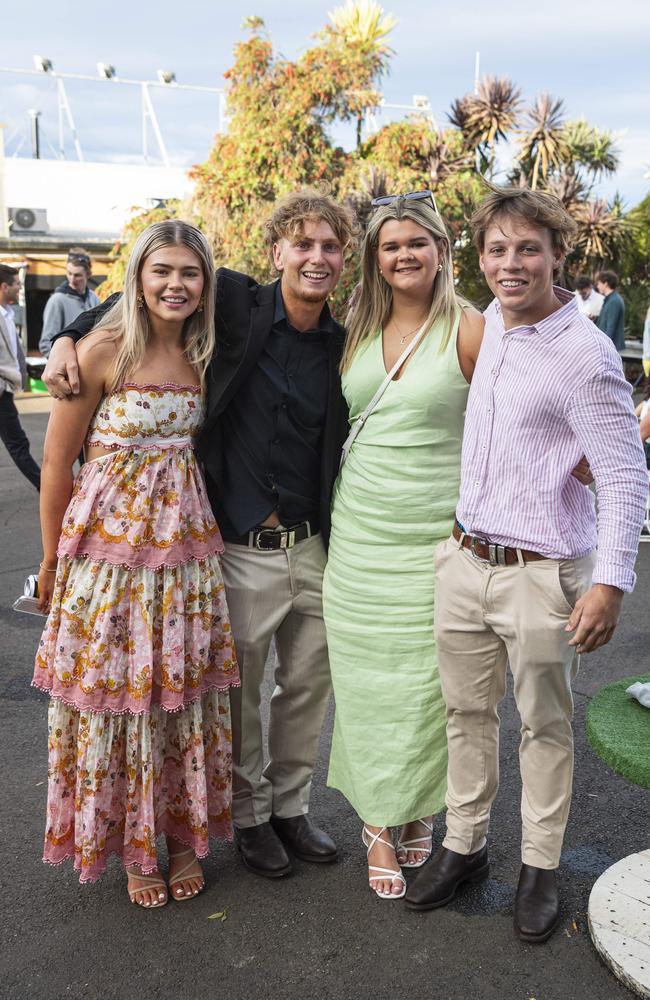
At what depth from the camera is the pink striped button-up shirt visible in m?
2.41

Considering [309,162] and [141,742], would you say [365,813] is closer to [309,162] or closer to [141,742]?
[141,742]

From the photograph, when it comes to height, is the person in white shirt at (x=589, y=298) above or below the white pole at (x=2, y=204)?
below

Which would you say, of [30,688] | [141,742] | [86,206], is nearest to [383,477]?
[141,742]

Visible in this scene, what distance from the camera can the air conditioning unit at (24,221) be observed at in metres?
21.0

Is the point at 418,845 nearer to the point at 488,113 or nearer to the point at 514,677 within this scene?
the point at 514,677

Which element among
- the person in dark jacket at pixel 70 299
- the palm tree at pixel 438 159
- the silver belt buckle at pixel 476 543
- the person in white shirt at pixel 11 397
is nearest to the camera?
the silver belt buckle at pixel 476 543

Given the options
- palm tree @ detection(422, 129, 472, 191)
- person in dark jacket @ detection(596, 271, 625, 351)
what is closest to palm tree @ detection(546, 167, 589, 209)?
palm tree @ detection(422, 129, 472, 191)

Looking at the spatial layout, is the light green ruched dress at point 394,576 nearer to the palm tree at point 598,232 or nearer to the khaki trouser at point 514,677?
the khaki trouser at point 514,677

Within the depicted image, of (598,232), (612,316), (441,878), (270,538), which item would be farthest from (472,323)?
(598,232)

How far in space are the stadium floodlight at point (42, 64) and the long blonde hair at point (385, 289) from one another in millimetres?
28218

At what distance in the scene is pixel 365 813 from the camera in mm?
3018

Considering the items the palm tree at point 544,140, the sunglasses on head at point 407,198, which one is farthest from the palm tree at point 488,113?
the sunglasses on head at point 407,198

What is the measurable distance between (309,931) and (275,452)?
1.44 meters

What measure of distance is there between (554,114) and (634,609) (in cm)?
1977
